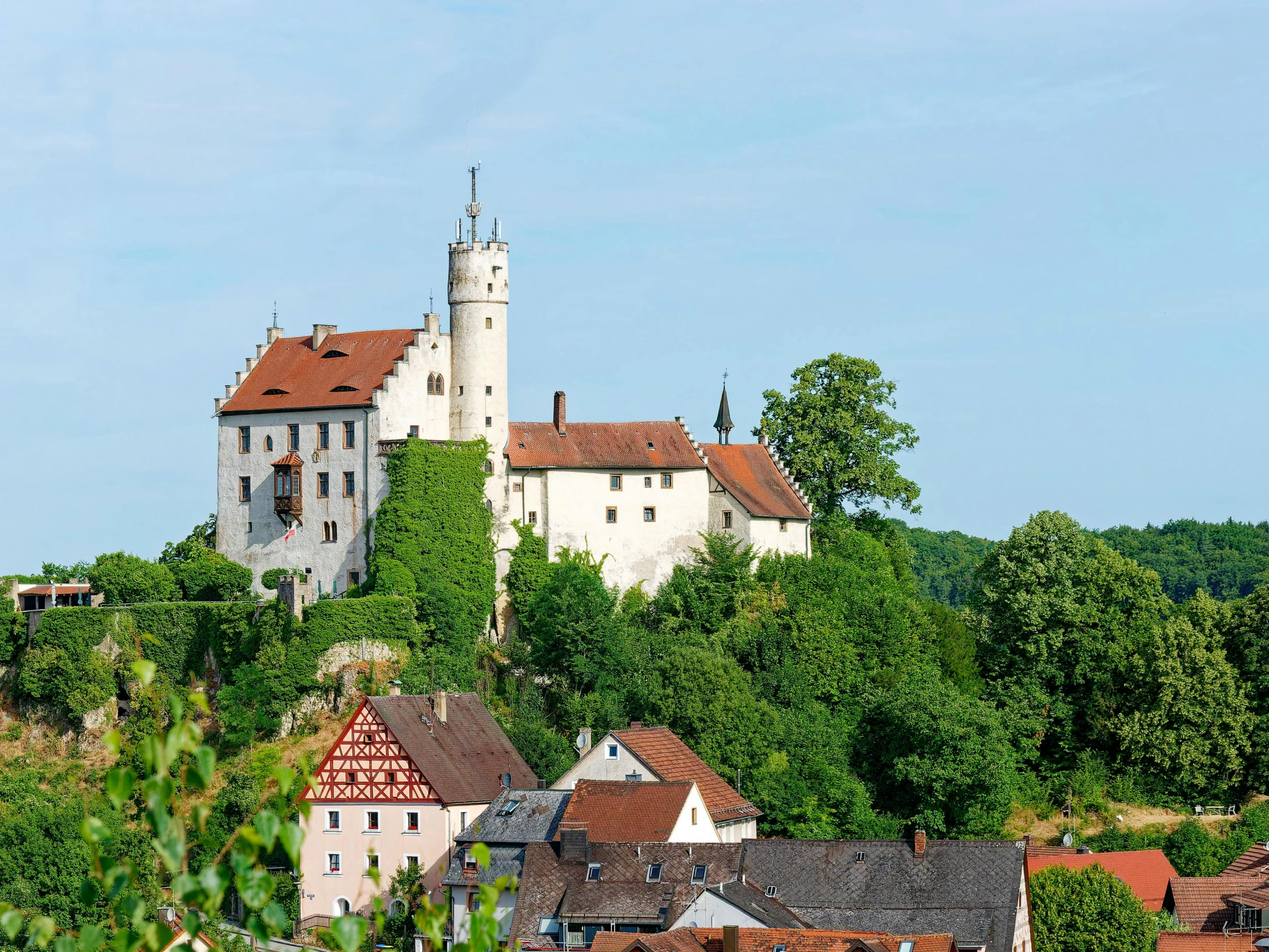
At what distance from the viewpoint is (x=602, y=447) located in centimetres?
6328

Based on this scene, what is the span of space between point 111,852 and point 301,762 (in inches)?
1737

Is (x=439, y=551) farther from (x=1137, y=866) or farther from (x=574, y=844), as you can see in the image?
(x=1137, y=866)

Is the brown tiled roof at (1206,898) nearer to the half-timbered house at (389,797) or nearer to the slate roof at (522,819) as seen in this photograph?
the slate roof at (522,819)

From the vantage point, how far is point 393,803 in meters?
52.8

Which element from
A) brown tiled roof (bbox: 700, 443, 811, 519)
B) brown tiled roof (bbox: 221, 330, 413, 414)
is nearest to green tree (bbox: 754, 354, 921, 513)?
brown tiled roof (bbox: 700, 443, 811, 519)

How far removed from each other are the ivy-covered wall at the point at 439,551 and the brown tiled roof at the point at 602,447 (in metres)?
2.90

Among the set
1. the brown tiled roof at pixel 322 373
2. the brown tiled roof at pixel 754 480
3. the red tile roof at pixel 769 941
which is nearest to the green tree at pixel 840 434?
the brown tiled roof at pixel 754 480

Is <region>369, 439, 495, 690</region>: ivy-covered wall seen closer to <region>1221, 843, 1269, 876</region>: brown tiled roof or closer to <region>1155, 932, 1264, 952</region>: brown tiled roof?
<region>1155, 932, 1264, 952</region>: brown tiled roof

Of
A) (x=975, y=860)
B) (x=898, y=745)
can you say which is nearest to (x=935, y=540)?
(x=898, y=745)

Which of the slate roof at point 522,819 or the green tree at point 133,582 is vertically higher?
the green tree at point 133,582

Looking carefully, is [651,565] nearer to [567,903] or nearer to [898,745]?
[898,745]

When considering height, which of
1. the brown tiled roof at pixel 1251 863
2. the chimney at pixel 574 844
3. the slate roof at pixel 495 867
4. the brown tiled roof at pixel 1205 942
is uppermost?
the chimney at pixel 574 844

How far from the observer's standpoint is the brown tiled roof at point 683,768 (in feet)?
171

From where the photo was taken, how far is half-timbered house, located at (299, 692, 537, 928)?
52.2m
